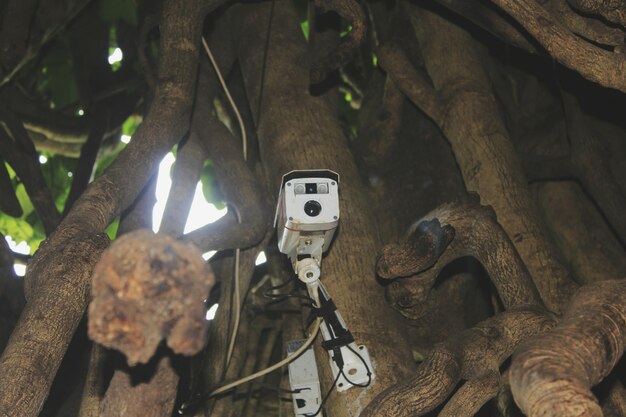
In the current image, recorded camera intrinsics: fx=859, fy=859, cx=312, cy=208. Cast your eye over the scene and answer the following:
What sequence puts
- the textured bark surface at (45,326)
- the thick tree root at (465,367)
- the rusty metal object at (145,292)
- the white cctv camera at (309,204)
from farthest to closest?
the white cctv camera at (309,204)
the thick tree root at (465,367)
the textured bark surface at (45,326)
the rusty metal object at (145,292)

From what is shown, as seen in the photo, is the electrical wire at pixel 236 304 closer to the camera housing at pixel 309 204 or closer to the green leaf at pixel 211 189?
the camera housing at pixel 309 204

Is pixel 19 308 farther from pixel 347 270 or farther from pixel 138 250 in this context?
pixel 138 250

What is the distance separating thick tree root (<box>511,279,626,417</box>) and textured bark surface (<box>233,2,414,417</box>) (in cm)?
78

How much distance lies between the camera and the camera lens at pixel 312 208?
2252 mm

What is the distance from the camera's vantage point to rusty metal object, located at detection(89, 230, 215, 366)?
122cm

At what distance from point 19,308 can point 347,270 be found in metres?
1.14

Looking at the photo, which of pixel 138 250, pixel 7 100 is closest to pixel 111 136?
pixel 7 100

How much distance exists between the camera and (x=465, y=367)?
211 centimetres

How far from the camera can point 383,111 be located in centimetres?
355

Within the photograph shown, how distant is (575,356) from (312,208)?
0.93 m

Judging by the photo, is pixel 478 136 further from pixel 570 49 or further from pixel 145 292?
pixel 145 292

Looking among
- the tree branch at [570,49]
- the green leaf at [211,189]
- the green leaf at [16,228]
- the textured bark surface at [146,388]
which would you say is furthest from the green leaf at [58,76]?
the textured bark surface at [146,388]

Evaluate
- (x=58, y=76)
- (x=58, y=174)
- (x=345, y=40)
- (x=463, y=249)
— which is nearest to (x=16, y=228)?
(x=58, y=174)

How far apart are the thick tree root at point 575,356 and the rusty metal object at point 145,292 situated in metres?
0.57
